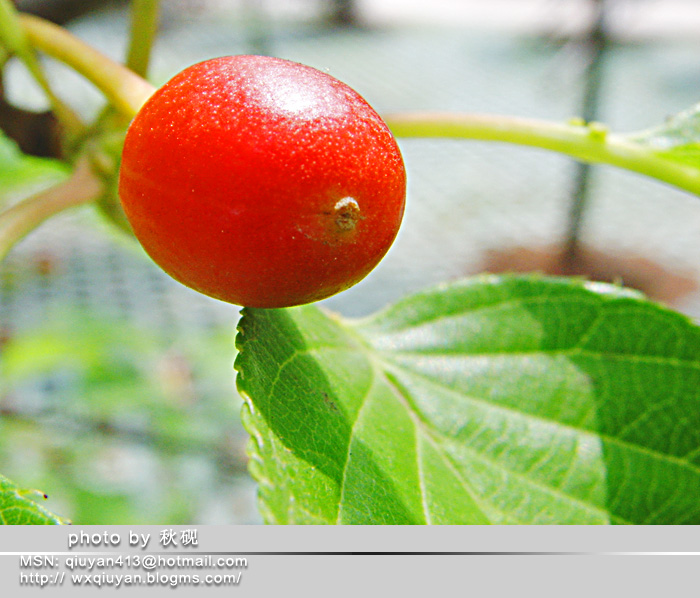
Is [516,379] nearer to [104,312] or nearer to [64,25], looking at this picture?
[64,25]

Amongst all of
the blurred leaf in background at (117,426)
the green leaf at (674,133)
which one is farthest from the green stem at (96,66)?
the blurred leaf in background at (117,426)

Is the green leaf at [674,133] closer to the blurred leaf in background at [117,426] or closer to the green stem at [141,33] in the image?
the green stem at [141,33]

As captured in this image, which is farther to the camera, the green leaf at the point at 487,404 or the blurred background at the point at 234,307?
the blurred background at the point at 234,307

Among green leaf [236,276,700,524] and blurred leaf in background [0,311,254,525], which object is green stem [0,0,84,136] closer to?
green leaf [236,276,700,524]

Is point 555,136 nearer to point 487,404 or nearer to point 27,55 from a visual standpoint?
point 487,404

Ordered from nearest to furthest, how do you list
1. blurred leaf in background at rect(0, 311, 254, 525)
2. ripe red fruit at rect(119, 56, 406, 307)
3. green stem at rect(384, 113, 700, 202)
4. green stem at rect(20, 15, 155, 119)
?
ripe red fruit at rect(119, 56, 406, 307) < green stem at rect(20, 15, 155, 119) < green stem at rect(384, 113, 700, 202) < blurred leaf in background at rect(0, 311, 254, 525)

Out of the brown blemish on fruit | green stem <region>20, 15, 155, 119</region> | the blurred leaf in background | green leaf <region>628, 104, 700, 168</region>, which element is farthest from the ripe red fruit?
the blurred leaf in background

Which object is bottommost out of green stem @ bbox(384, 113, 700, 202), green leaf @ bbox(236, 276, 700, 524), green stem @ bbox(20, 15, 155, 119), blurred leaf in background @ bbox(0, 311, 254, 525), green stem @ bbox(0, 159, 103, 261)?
blurred leaf in background @ bbox(0, 311, 254, 525)
